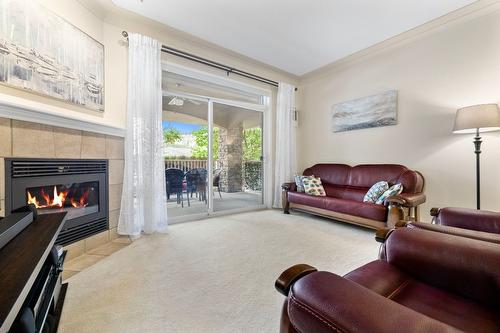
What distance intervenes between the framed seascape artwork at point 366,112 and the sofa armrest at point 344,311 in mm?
3403

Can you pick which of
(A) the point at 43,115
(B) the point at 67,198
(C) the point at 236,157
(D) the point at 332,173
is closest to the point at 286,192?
(D) the point at 332,173

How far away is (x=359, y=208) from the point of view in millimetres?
2854

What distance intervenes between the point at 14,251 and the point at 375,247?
2771 millimetres

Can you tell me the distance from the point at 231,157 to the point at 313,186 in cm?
152

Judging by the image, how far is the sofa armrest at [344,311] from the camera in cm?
46

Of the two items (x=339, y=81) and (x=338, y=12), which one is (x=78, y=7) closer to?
(x=338, y=12)

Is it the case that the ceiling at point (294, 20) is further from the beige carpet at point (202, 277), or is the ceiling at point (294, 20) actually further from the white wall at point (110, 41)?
the beige carpet at point (202, 277)

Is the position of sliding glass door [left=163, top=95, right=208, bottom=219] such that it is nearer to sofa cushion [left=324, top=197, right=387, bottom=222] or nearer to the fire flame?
the fire flame

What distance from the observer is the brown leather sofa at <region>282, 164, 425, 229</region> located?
2.55 metres

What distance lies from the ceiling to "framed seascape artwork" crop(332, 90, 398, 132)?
0.80m

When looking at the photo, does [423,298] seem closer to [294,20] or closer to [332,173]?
[294,20]

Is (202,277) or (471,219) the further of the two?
(202,277)

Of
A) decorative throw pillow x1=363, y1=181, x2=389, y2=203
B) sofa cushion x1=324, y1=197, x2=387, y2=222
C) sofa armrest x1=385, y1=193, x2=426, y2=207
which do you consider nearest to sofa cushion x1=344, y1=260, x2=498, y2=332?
sofa armrest x1=385, y1=193, x2=426, y2=207

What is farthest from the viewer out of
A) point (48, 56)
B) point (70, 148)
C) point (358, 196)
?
point (358, 196)
